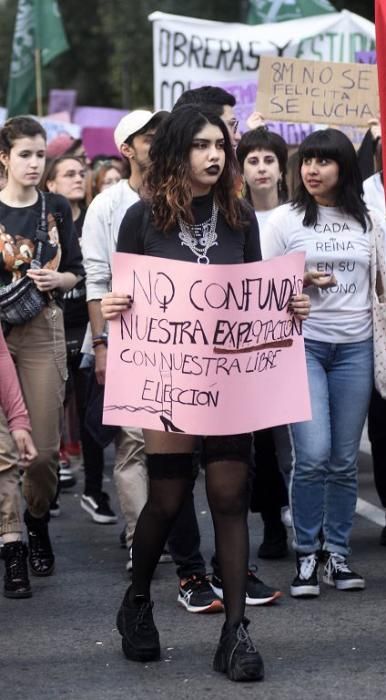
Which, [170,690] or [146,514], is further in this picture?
[146,514]

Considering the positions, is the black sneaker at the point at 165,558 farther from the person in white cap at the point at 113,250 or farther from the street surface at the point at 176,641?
the person in white cap at the point at 113,250

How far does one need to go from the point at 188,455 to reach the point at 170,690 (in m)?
0.80

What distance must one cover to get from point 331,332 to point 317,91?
→ 12.5 ft

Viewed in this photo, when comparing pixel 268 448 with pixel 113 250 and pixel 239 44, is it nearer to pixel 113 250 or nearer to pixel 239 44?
pixel 113 250

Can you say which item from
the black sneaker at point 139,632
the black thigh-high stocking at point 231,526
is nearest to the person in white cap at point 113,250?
the black sneaker at point 139,632

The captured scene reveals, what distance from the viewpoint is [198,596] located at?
5.91 meters

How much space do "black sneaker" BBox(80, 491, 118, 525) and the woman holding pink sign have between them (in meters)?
2.69

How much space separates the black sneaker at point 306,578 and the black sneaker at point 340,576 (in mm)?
106

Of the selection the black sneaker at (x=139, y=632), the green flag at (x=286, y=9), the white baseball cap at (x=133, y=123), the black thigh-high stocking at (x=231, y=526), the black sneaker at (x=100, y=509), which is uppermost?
the green flag at (x=286, y=9)

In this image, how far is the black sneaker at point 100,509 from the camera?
7.96m

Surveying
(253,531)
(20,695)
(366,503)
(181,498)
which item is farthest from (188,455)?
(366,503)

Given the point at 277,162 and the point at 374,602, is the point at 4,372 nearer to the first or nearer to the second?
the point at 374,602

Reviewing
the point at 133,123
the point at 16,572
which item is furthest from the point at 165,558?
the point at 133,123

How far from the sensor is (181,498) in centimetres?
518
